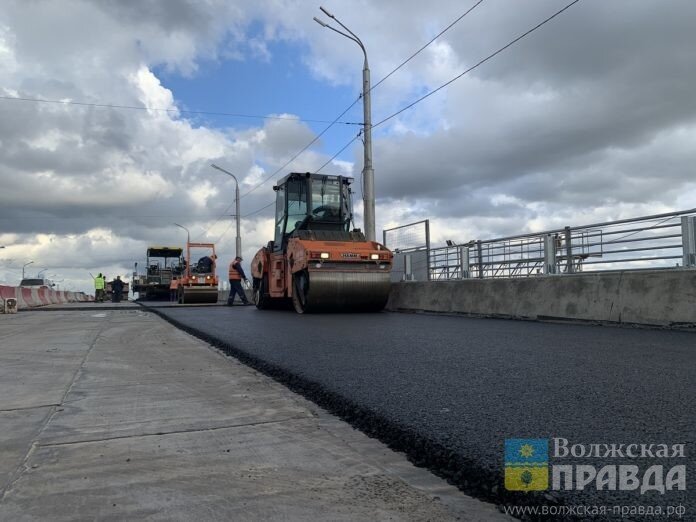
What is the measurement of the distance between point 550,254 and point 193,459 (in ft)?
31.4

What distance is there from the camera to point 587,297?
8758mm

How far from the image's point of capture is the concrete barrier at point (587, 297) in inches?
295

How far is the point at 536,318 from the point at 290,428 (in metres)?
7.18

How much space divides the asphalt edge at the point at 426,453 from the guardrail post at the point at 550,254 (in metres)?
7.76

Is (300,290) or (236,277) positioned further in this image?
(236,277)

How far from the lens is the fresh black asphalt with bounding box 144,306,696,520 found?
2.69 m

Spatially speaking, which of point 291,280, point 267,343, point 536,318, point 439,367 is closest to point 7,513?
point 439,367

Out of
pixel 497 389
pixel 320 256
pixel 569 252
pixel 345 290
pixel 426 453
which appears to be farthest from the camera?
pixel 345 290

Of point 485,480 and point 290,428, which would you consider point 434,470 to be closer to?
point 485,480

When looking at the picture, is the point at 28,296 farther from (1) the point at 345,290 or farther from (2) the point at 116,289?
(1) the point at 345,290

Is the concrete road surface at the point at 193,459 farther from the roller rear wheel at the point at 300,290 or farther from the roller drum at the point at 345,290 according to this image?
the roller rear wheel at the point at 300,290

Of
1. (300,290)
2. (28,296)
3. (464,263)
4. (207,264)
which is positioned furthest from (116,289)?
(464,263)

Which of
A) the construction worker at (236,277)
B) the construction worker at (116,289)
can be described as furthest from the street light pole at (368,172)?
the construction worker at (116,289)

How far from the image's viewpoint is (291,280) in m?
14.1
